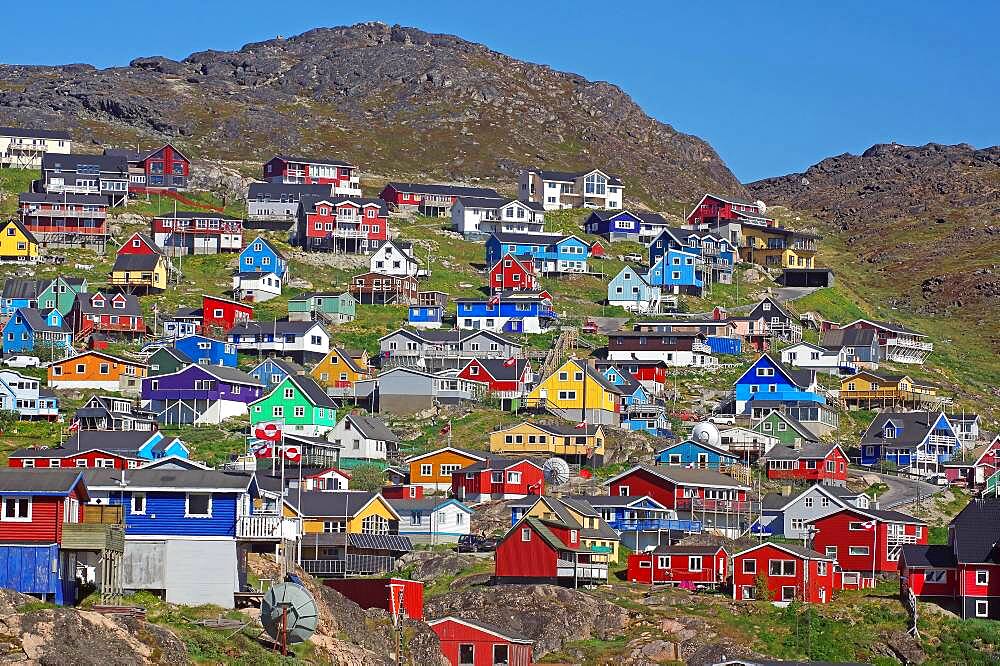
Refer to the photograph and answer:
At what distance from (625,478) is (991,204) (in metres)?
113

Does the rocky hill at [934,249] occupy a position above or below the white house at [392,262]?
above

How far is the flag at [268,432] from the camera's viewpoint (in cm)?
9344

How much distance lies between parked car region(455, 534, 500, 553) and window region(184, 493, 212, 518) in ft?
89.0

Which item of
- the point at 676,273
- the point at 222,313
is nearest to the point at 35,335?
the point at 222,313

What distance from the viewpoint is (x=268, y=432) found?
3725 inches

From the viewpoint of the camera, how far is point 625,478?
8919 cm

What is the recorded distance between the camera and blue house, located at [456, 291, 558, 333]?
12356 cm

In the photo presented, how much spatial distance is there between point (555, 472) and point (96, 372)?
29359 millimetres

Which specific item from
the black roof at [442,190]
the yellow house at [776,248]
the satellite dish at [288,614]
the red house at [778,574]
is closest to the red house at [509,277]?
the black roof at [442,190]

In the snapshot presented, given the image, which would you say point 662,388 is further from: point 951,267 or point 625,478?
point 951,267

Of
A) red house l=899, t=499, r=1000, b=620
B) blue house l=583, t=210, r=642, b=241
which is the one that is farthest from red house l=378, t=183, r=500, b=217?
red house l=899, t=499, r=1000, b=620

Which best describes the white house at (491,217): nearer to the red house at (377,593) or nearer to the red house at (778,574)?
the red house at (778,574)

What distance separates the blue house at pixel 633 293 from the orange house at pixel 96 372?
37801 mm

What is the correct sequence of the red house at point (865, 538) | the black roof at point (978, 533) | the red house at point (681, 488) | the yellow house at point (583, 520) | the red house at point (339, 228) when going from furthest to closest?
1. the red house at point (339, 228)
2. the red house at point (681, 488)
3. the red house at point (865, 538)
4. the yellow house at point (583, 520)
5. the black roof at point (978, 533)
